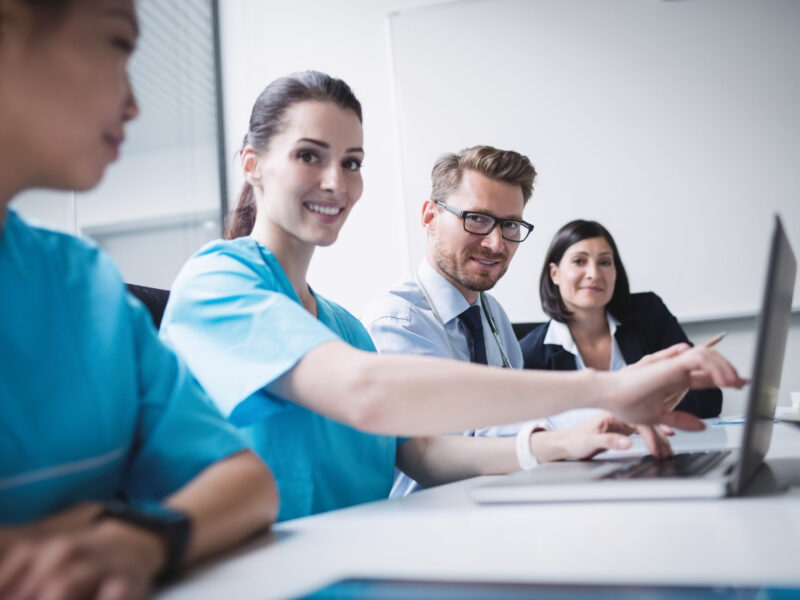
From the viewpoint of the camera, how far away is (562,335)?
105 inches

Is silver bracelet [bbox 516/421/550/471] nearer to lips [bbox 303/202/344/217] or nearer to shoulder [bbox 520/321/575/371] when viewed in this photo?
lips [bbox 303/202/344/217]

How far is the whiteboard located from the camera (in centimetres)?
304

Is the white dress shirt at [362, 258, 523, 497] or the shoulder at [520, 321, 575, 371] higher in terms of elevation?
the white dress shirt at [362, 258, 523, 497]

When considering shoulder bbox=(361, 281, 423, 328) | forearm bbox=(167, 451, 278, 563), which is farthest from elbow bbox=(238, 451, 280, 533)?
shoulder bbox=(361, 281, 423, 328)

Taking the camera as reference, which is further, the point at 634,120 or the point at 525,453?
the point at 634,120

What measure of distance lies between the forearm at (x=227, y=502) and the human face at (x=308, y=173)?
0.61 meters

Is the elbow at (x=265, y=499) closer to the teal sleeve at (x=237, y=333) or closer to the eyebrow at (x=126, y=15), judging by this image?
the teal sleeve at (x=237, y=333)

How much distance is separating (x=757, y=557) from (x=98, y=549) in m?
0.45

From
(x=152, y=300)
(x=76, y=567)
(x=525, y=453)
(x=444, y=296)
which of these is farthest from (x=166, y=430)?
(x=444, y=296)

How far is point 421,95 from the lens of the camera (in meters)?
3.41

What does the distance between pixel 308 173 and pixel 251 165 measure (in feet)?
0.49

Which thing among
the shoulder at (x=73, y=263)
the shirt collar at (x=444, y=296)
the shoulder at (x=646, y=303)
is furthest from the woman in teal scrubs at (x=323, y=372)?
the shoulder at (x=646, y=303)

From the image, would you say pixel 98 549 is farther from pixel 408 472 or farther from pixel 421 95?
pixel 421 95

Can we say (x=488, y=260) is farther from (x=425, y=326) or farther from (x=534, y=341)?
(x=534, y=341)
